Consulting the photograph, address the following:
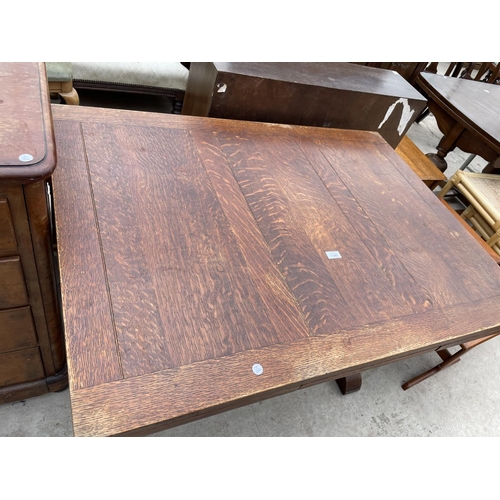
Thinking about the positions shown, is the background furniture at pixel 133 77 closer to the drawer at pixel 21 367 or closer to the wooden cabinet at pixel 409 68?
the drawer at pixel 21 367

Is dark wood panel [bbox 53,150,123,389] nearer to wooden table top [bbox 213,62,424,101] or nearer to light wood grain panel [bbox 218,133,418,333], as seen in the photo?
light wood grain panel [bbox 218,133,418,333]

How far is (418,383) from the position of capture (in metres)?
1.49

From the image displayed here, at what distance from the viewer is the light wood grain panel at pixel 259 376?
0.54m

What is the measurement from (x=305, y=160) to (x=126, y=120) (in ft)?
1.67

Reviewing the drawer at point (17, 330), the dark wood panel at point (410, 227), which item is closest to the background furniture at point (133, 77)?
the dark wood panel at point (410, 227)

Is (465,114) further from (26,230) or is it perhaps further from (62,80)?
(26,230)

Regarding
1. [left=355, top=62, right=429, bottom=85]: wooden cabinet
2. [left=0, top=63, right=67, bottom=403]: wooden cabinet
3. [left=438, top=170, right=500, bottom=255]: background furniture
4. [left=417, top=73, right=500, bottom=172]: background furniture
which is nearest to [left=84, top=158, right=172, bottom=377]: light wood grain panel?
[left=0, top=63, right=67, bottom=403]: wooden cabinet

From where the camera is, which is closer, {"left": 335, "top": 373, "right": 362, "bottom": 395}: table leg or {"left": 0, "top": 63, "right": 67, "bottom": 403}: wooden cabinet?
{"left": 0, "top": 63, "right": 67, "bottom": 403}: wooden cabinet

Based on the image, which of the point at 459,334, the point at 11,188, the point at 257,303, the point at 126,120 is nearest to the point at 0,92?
the point at 11,188

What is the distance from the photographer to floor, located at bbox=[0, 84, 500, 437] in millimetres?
1095

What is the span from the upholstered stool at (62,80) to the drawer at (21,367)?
1186 millimetres

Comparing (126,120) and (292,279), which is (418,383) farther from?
(126,120)

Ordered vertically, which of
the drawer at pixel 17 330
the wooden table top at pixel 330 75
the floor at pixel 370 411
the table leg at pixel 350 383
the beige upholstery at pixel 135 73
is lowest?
the floor at pixel 370 411

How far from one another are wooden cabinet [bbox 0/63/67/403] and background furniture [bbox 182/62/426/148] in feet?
1.81
